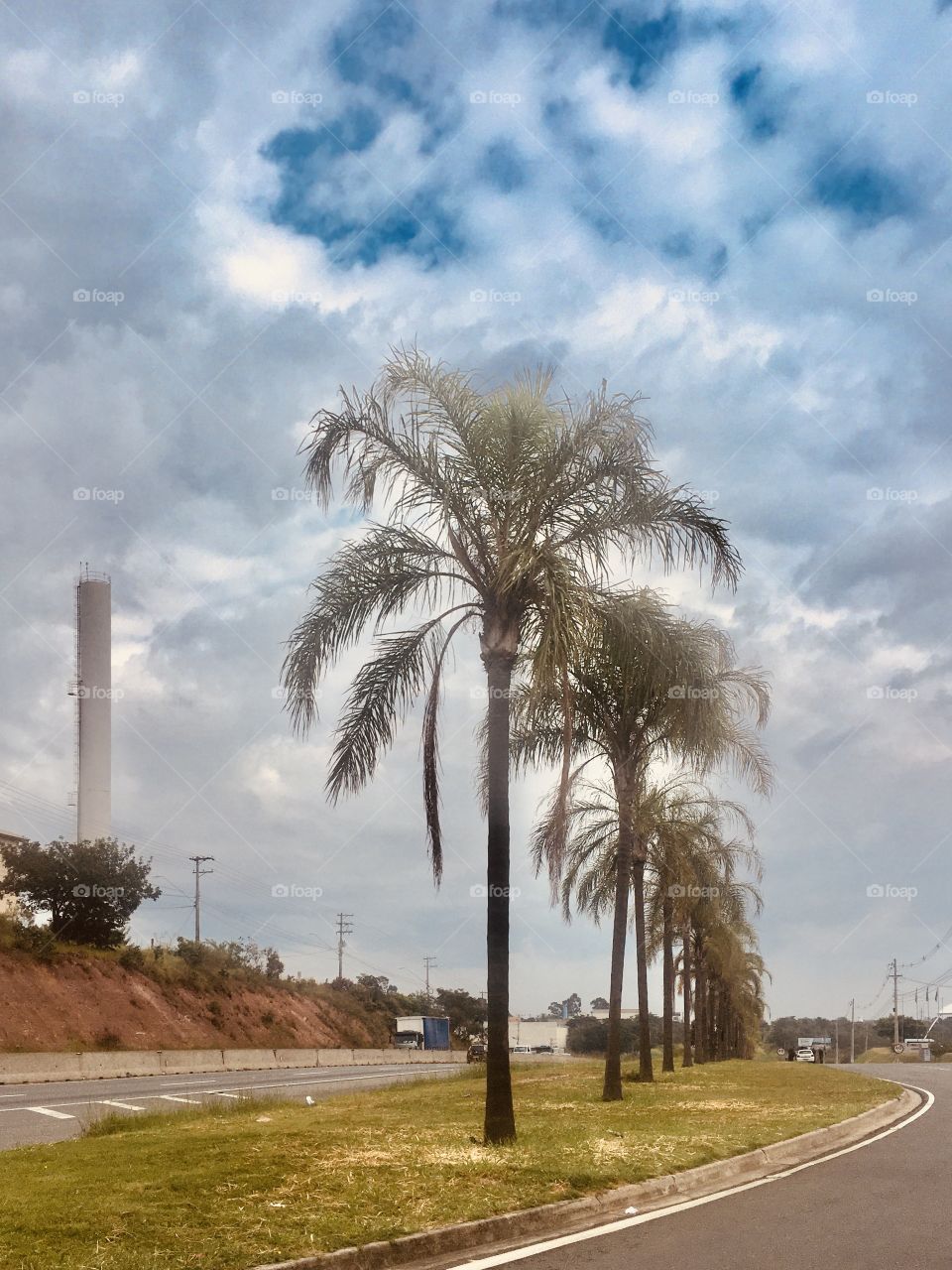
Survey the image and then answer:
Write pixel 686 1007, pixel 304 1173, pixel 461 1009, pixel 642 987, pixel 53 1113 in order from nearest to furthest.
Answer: pixel 304 1173, pixel 53 1113, pixel 642 987, pixel 686 1007, pixel 461 1009

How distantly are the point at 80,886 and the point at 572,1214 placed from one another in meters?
55.0

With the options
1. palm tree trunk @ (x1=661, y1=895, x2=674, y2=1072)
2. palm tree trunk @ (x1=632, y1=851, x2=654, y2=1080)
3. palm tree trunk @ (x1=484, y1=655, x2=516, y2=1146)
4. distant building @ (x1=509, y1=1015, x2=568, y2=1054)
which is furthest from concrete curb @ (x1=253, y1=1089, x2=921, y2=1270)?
distant building @ (x1=509, y1=1015, x2=568, y2=1054)

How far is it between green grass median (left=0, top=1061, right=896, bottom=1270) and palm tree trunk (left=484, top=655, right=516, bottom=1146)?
41 centimetres

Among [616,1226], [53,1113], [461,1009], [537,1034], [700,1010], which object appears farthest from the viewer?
[537,1034]

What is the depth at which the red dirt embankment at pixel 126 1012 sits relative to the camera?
173 feet

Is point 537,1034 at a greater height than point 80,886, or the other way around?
point 80,886

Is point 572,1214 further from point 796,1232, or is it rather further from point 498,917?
point 498,917

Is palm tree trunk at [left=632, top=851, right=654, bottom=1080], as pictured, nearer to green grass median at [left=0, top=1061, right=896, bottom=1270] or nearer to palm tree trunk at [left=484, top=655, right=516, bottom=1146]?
green grass median at [left=0, top=1061, right=896, bottom=1270]

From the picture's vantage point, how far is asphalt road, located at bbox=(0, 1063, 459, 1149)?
1905cm

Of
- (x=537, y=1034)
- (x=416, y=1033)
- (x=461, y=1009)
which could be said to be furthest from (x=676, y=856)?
(x=537, y=1034)

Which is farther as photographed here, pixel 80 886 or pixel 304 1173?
pixel 80 886

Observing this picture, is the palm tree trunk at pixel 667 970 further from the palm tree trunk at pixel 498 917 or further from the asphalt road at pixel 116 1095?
the palm tree trunk at pixel 498 917

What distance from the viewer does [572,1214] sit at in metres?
9.95

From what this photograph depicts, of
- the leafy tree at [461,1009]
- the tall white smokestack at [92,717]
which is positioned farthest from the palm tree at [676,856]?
the leafy tree at [461,1009]
